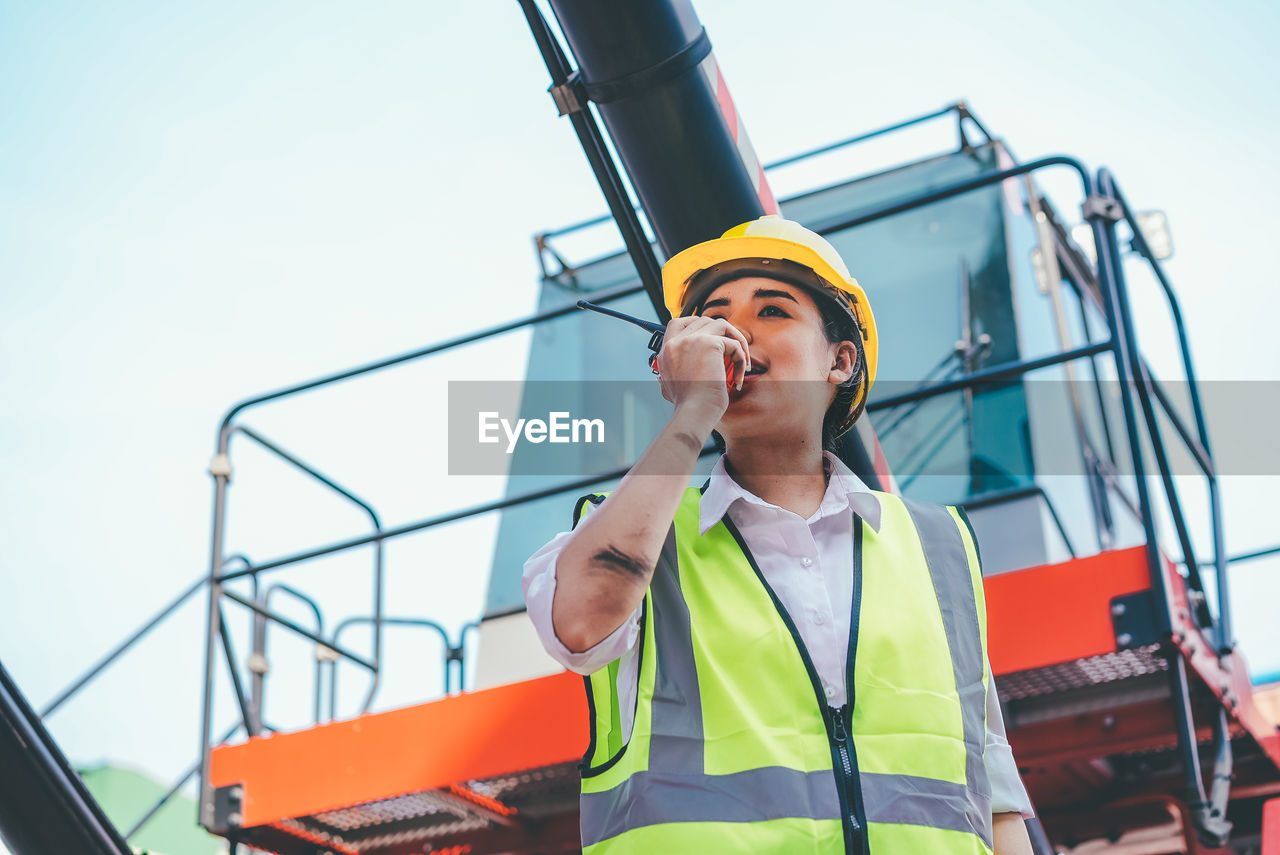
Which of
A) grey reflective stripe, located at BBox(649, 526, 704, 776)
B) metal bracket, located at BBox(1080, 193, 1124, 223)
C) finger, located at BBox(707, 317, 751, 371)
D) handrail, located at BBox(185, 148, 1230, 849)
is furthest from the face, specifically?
metal bracket, located at BBox(1080, 193, 1124, 223)

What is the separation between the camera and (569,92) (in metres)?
2.93

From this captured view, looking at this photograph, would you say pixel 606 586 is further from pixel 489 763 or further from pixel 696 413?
pixel 489 763

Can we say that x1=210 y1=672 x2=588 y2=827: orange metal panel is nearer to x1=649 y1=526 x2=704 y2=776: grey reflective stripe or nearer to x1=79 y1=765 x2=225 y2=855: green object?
x1=649 y1=526 x2=704 y2=776: grey reflective stripe

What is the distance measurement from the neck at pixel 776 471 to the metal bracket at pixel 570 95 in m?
1.09

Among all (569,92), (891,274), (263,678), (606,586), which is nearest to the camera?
(606,586)

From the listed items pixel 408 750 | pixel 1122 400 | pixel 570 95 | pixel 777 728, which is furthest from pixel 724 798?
pixel 408 750

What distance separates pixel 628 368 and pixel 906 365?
57.1 inches

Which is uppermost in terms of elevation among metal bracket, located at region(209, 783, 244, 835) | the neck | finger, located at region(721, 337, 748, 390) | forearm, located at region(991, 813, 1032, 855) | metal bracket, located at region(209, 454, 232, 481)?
metal bracket, located at region(209, 454, 232, 481)

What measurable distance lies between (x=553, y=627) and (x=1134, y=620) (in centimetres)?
198

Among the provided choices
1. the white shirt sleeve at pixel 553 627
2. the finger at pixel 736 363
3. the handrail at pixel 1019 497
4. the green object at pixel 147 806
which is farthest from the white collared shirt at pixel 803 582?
the green object at pixel 147 806

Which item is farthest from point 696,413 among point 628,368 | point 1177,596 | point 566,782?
point 628,368

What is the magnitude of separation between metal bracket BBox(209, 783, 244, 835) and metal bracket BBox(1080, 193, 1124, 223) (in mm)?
3153

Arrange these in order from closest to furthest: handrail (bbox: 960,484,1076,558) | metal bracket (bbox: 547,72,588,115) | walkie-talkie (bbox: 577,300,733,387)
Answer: walkie-talkie (bbox: 577,300,733,387) < metal bracket (bbox: 547,72,588,115) < handrail (bbox: 960,484,1076,558)

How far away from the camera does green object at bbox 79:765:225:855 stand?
56.5ft
